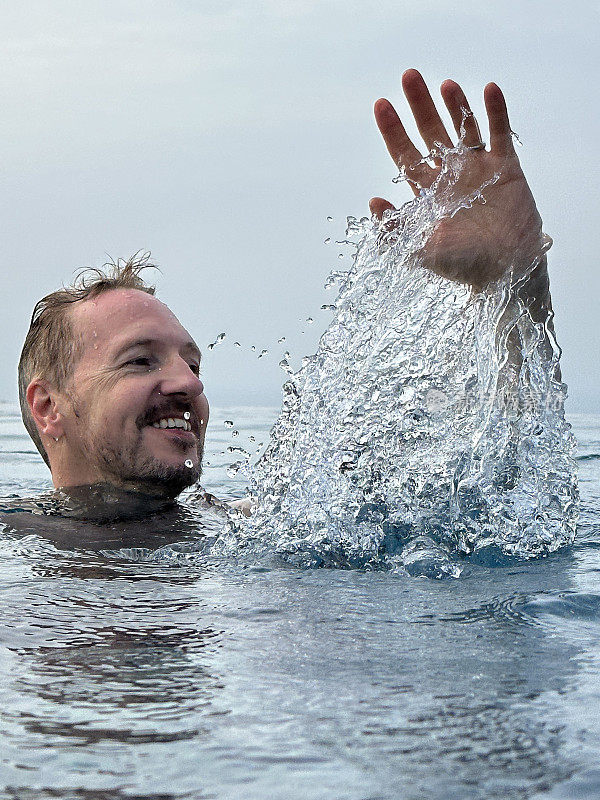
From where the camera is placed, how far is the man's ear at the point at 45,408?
12.0 feet

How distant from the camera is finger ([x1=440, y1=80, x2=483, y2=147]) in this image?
9.98 feet

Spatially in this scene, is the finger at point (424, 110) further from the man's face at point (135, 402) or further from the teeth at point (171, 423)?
the teeth at point (171, 423)

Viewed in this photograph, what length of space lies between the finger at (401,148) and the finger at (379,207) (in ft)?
0.38

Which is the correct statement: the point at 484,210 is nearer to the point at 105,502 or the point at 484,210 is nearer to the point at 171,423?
the point at 171,423

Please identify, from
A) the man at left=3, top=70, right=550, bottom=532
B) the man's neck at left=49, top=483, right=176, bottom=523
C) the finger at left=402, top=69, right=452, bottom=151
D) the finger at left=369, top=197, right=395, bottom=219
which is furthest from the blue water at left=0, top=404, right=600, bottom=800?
the finger at left=402, top=69, right=452, bottom=151

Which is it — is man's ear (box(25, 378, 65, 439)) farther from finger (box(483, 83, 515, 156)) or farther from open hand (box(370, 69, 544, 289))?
finger (box(483, 83, 515, 156))

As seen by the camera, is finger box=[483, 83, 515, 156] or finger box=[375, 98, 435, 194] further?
finger box=[375, 98, 435, 194]

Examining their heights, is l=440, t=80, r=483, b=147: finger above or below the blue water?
above

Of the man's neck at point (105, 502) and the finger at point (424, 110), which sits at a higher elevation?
the finger at point (424, 110)

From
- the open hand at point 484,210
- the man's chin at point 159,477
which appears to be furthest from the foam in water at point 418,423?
the man's chin at point 159,477

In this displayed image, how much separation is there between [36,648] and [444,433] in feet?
6.07

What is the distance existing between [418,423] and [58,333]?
1.47m

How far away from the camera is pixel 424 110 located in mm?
3146

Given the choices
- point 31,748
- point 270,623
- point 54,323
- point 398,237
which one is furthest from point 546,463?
point 31,748
